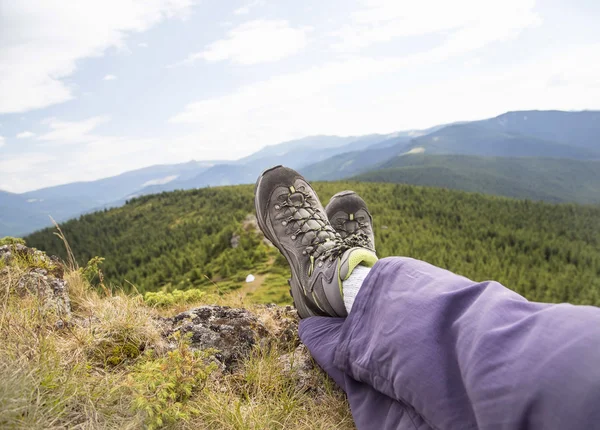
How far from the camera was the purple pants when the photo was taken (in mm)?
753

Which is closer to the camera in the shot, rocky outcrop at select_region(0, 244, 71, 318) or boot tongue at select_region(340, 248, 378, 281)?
boot tongue at select_region(340, 248, 378, 281)

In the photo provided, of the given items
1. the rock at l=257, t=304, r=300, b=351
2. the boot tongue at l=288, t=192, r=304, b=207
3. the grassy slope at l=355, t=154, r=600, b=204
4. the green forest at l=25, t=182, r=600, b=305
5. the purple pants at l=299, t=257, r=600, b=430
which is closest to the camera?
the purple pants at l=299, t=257, r=600, b=430

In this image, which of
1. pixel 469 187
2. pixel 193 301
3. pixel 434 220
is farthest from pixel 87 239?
pixel 469 187

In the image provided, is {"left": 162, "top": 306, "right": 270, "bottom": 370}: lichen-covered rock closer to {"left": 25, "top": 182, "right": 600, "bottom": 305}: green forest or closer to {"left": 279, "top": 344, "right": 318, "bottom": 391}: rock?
{"left": 279, "top": 344, "right": 318, "bottom": 391}: rock

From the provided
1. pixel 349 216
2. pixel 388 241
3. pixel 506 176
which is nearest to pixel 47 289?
pixel 349 216

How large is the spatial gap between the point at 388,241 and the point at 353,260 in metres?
13.9

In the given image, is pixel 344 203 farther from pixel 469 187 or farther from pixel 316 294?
pixel 469 187

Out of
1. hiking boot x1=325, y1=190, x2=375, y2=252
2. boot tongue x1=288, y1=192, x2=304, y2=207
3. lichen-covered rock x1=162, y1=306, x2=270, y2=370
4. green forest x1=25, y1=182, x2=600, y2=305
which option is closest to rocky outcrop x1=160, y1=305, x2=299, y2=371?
lichen-covered rock x1=162, y1=306, x2=270, y2=370

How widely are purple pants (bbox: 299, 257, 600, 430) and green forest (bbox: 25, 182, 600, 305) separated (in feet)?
16.9

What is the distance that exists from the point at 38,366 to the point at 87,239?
29.7 meters

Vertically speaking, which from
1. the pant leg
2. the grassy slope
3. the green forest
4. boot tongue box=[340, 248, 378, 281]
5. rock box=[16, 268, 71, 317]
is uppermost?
rock box=[16, 268, 71, 317]

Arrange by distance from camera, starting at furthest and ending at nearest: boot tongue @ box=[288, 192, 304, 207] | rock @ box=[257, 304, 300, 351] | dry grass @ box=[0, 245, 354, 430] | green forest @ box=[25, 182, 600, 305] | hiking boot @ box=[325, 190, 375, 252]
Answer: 1. green forest @ box=[25, 182, 600, 305]
2. hiking boot @ box=[325, 190, 375, 252]
3. boot tongue @ box=[288, 192, 304, 207]
4. rock @ box=[257, 304, 300, 351]
5. dry grass @ box=[0, 245, 354, 430]

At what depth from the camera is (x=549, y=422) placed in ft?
2.40

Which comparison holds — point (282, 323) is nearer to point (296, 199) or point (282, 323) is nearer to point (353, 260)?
point (353, 260)
